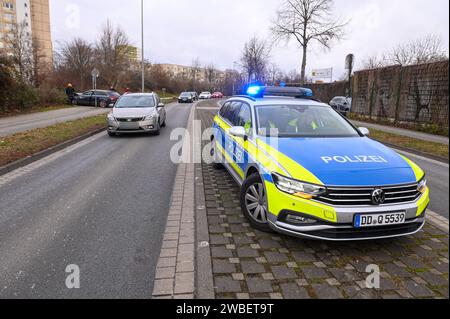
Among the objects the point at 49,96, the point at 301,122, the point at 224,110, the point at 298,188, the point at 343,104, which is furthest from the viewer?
the point at 49,96

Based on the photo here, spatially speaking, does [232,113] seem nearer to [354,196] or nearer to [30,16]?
[354,196]

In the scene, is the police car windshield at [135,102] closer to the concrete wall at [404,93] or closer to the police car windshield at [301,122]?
the police car windshield at [301,122]

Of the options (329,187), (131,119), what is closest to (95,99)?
(131,119)

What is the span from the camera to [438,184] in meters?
2.13

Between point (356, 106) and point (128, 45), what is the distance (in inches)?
1759

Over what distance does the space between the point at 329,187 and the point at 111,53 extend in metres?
57.2

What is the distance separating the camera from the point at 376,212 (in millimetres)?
3342

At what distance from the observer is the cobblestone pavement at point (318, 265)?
2926 millimetres

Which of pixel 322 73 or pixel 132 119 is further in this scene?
pixel 322 73

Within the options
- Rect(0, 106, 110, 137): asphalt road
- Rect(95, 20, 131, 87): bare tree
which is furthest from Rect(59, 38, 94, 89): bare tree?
Rect(0, 106, 110, 137): asphalt road

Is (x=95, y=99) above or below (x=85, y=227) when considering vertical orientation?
above

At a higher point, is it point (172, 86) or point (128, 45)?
point (128, 45)

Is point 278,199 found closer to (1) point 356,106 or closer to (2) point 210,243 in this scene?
(2) point 210,243
